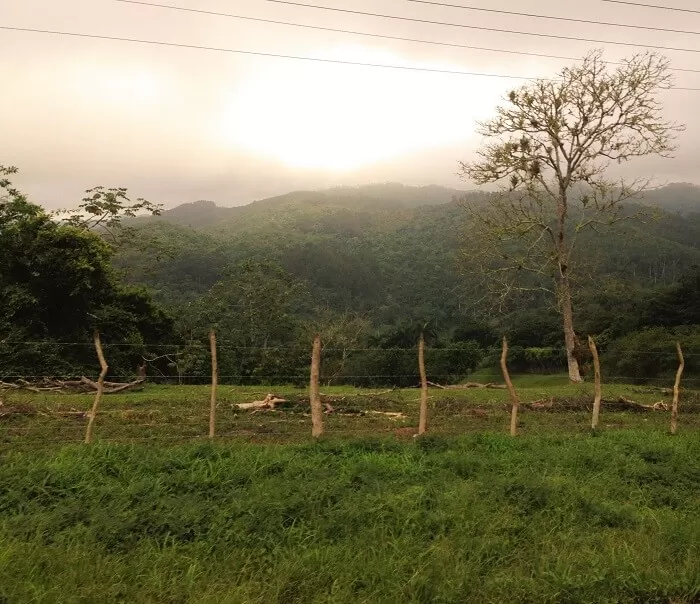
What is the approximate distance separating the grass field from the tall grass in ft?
0.07

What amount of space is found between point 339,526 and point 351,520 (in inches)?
7.8

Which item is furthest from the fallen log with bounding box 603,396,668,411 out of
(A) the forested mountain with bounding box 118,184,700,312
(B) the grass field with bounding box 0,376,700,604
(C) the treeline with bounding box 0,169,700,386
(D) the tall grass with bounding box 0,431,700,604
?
(A) the forested mountain with bounding box 118,184,700,312

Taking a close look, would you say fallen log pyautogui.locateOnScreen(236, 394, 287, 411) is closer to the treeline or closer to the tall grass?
the treeline

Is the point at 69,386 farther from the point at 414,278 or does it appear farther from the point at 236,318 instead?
the point at 414,278

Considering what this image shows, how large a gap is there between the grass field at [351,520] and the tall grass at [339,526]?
0.07ft

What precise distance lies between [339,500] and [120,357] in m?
19.3

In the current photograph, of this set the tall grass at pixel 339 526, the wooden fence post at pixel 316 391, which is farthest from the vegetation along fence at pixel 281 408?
the tall grass at pixel 339 526

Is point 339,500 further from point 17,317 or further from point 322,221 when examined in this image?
point 322,221

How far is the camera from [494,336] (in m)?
53.2

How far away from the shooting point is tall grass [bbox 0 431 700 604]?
453 centimetres

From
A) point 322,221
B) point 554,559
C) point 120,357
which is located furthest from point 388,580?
point 322,221

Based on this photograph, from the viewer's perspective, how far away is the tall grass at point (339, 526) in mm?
4527

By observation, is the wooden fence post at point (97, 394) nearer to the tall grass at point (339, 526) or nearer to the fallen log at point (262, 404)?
the tall grass at point (339, 526)

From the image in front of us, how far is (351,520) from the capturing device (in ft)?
19.0
